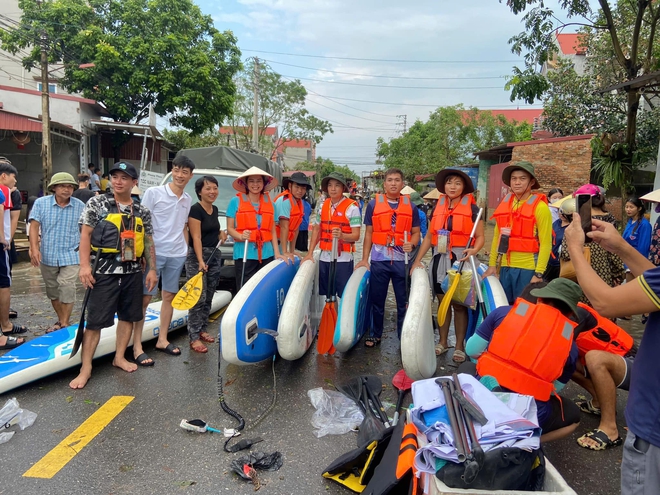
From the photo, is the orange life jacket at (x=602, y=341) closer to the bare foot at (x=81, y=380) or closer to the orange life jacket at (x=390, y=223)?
the orange life jacket at (x=390, y=223)

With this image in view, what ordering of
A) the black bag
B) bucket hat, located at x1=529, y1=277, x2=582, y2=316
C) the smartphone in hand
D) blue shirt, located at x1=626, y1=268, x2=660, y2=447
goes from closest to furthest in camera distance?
blue shirt, located at x1=626, y1=268, x2=660, y2=447, the black bag, the smartphone in hand, bucket hat, located at x1=529, y1=277, x2=582, y2=316

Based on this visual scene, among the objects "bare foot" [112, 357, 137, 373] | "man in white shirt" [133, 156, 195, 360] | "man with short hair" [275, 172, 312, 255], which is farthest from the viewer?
"man with short hair" [275, 172, 312, 255]

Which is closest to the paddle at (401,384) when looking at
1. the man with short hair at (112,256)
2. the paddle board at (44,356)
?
the man with short hair at (112,256)

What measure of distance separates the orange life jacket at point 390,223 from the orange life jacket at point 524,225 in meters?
0.87

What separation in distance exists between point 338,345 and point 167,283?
186cm

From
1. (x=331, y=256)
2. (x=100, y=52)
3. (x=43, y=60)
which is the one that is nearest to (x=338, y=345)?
(x=331, y=256)

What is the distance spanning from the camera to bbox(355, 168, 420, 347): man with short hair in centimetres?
471

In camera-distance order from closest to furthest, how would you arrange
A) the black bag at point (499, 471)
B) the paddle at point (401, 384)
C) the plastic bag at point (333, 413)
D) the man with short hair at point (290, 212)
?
the black bag at point (499, 471) < the plastic bag at point (333, 413) < the paddle at point (401, 384) < the man with short hair at point (290, 212)

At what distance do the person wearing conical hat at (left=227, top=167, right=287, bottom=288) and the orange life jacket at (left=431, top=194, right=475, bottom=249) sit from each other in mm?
1671

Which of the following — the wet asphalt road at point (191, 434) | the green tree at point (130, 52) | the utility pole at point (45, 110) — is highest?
the green tree at point (130, 52)

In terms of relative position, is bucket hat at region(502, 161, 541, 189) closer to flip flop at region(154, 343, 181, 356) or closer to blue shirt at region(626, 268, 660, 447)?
blue shirt at region(626, 268, 660, 447)

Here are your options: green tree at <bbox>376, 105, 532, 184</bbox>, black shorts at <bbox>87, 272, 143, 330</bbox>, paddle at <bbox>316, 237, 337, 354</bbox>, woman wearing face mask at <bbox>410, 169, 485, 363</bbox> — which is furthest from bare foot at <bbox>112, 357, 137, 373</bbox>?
green tree at <bbox>376, 105, 532, 184</bbox>

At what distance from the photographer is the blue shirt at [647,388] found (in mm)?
1677

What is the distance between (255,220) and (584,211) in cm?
337
